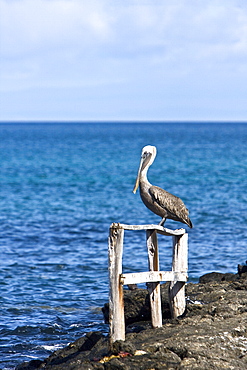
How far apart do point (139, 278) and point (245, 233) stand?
13.6 metres

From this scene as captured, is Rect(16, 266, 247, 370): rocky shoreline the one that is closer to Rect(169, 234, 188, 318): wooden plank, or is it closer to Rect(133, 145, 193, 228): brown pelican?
Rect(169, 234, 188, 318): wooden plank

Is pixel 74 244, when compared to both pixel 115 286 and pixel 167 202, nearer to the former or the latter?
pixel 167 202

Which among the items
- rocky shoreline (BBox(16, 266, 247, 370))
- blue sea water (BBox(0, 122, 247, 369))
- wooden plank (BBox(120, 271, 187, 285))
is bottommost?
blue sea water (BBox(0, 122, 247, 369))

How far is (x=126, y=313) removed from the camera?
1060 cm

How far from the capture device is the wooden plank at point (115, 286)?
7878 millimetres

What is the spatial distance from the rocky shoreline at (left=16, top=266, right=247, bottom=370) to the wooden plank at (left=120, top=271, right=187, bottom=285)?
0.68 m

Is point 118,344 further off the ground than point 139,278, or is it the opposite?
point 139,278

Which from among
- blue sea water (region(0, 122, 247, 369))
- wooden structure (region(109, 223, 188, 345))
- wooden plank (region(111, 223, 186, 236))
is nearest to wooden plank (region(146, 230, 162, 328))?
wooden structure (region(109, 223, 188, 345))

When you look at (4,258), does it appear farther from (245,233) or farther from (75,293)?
(245,233)

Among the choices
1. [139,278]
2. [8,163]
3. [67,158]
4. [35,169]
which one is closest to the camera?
[139,278]

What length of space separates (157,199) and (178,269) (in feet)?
4.35

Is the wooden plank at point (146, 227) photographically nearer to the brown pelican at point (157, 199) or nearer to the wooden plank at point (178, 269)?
the wooden plank at point (178, 269)

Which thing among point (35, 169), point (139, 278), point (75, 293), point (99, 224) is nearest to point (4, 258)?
point (75, 293)

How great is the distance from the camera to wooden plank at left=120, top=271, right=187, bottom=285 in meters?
8.05
